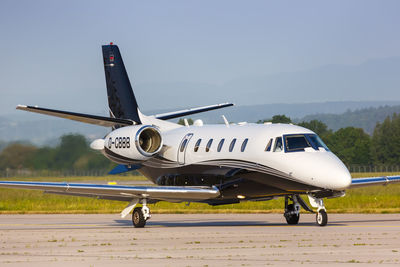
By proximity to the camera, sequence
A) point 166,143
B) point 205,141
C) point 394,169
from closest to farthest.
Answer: point 205,141 < point 166,143 < point 394,169

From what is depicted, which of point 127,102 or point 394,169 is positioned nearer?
point 127,102

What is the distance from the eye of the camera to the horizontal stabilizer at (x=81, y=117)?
24033mm

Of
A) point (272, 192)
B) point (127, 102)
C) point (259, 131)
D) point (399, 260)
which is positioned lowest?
point (399, 260)

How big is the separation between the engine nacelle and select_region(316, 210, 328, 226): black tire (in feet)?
22.3

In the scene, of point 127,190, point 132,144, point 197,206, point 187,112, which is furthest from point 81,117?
point 197,206

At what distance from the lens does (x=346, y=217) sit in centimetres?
2638

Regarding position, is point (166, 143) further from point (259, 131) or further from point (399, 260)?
point (399, 260)

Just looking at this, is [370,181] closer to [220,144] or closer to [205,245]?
[220,144]

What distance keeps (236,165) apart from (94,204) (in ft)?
53.0

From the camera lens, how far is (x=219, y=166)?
23.6 metres

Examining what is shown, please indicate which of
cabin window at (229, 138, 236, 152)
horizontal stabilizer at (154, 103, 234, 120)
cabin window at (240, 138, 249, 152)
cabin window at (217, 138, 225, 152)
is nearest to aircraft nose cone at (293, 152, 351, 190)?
cabin window at (240, 138, 249, 152)

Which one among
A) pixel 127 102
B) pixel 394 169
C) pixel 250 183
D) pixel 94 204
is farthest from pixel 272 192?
pixel 394 169

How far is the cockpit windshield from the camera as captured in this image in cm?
2153

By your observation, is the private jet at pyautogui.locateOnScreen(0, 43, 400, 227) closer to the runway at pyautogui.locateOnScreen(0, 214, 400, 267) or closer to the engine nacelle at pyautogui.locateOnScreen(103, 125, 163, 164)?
the engine nacelle at pyautogui.locateOnScreen(103, 125, 163, 164)
